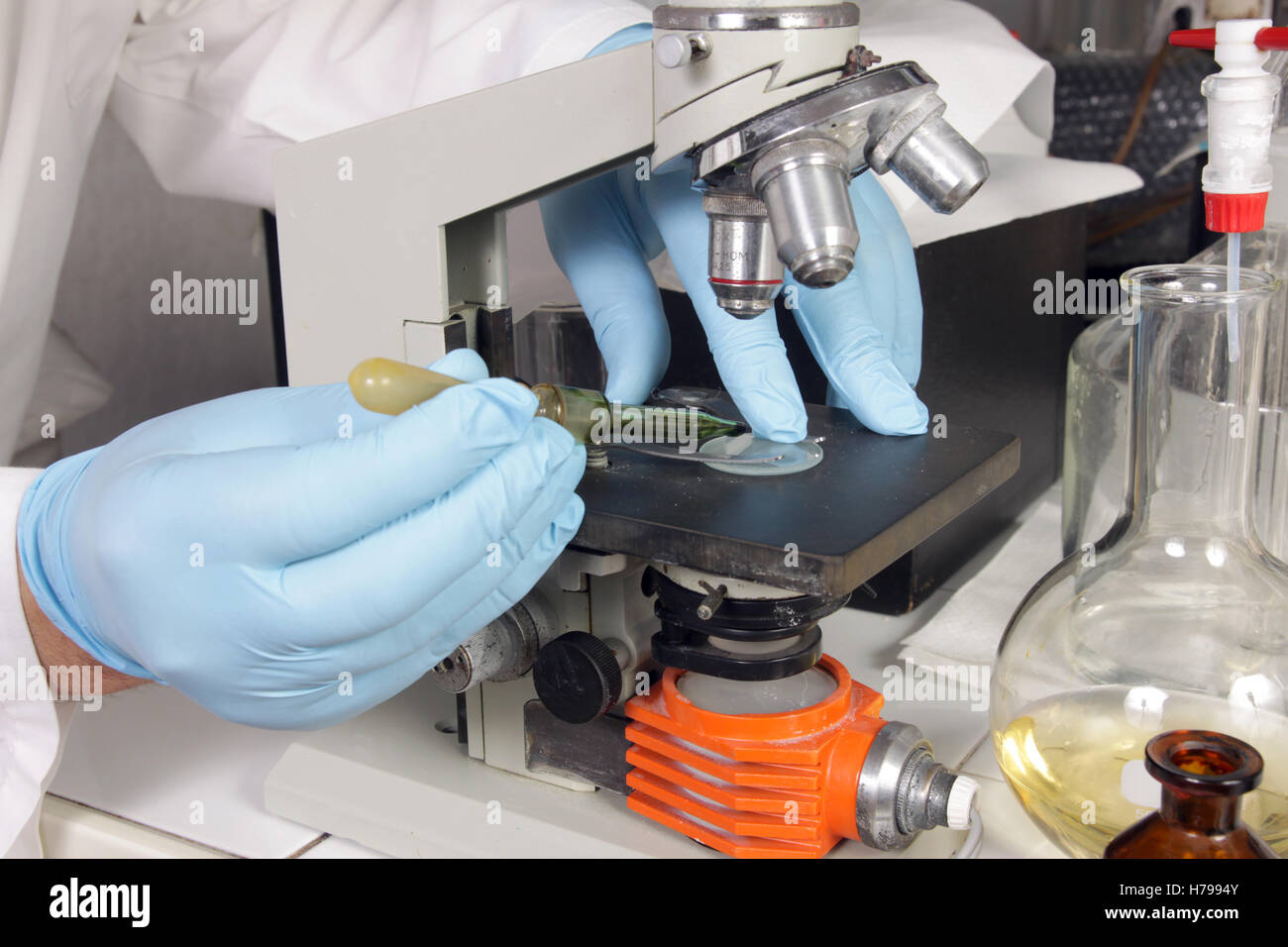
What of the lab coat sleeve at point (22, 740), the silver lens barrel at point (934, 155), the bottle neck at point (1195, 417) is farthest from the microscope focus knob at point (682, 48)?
the lab coat sleeve at point (22, 740)

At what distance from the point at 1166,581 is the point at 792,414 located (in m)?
0.31

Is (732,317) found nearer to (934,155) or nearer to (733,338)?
(733,338)

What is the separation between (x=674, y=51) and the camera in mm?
765

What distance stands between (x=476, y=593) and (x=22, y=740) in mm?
403

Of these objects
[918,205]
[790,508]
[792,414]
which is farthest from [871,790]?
[918,205]

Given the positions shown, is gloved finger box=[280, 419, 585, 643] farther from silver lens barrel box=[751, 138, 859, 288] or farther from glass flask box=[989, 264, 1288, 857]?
glass flask box=[989, 264, 1288, 857]

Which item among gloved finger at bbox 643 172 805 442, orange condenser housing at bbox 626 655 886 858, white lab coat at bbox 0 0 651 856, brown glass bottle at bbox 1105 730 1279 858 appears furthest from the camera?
white lab coat at bbox 0 0 651 856

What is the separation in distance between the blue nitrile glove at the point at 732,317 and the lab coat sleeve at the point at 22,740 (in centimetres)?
49

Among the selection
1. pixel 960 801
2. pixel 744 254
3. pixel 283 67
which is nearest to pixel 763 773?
pixel 960 801

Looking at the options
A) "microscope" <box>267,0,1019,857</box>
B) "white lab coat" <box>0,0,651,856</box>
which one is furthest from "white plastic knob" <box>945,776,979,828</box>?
"white lab coat" <box>0,0,651,856</box>

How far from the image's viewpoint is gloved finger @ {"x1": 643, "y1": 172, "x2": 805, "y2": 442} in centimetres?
100

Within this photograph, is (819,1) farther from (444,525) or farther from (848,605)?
(848,605)

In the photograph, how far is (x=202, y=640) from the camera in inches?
30.1

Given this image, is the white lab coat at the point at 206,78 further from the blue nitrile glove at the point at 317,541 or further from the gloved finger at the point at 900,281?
the blue nitrile glove at the point at 317,541
